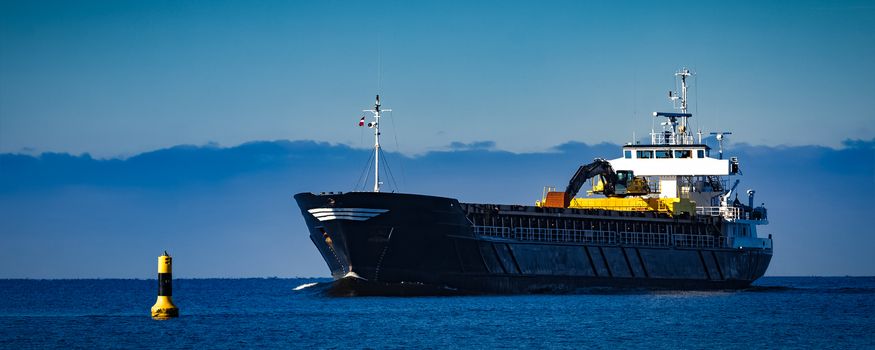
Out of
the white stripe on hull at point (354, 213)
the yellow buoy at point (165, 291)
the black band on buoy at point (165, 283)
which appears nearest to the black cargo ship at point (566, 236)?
the white stripe on hull at point (354, 213)

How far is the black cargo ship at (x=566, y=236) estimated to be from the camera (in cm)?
6288

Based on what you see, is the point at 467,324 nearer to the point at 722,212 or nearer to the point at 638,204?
the point at 638,204

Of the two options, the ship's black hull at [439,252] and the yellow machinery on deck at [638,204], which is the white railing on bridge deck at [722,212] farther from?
the ship's black hull at [439,252]

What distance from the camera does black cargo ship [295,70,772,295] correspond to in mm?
62875

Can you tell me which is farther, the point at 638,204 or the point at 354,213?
the point at 638,204

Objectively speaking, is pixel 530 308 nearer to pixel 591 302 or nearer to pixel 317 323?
pixel 591 302

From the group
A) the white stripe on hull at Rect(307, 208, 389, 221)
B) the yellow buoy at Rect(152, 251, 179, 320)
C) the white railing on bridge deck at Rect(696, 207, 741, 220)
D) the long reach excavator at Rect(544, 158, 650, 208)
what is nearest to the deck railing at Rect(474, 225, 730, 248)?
the white railing on bridge deck at Rect(696, 207, 741, 220)

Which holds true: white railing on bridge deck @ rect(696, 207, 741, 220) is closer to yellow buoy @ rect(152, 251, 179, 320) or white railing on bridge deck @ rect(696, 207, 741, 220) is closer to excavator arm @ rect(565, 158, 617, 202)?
excavator arm @ rect(565, 158, 617, 202)

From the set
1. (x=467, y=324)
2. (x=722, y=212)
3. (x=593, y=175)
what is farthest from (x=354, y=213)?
(x=722, y=212)

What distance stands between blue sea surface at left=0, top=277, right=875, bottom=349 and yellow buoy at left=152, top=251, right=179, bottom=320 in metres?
0.48

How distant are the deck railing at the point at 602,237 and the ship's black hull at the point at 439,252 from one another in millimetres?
297

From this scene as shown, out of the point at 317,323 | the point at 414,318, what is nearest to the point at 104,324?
the point at 317,323

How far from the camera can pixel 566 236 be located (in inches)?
2936

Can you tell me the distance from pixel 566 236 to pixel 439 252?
487 inches
